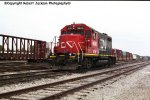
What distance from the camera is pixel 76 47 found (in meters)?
17.0

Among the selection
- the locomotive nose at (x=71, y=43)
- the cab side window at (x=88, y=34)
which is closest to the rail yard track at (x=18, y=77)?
the locomotive nose at (x=71, y=43)

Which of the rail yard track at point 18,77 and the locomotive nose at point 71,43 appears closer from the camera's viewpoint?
the rail yard track at point 18,77

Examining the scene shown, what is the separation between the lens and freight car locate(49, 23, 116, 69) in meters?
16.3

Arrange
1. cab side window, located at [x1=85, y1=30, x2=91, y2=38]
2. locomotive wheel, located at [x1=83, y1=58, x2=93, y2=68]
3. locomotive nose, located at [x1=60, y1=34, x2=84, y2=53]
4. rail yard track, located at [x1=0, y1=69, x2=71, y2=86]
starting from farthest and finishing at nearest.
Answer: cab side window, located at [x1=85, y1=30, x2=91, y2=38], locomotive wheel, located at [x1=83, y1=58, x2=93, y2=68], locomotive nose, located at [x1=60, y1=34, x2=84, y2=53], rail yard track, located at [x1=0, y1=69, x2=71, y2=86]

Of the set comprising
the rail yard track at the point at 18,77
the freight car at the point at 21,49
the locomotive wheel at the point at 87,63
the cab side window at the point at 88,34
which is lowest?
the rail yard track at the point at 18,77

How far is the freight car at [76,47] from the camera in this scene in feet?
53.5

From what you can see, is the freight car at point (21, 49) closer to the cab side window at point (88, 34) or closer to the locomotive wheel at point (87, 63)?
the locomotive wheel at point (87, 63)

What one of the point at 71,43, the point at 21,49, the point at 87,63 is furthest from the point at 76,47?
the point at 21,49

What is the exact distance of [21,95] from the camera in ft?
24.2

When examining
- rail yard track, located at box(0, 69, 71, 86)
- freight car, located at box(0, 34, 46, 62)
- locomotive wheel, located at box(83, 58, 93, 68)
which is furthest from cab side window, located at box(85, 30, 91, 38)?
rail yard track, located at box(0, 69, 71, 86)

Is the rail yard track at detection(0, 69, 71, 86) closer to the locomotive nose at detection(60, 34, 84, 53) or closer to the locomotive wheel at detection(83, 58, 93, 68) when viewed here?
the locomotive nose at detection(60, 34, 84, 53)

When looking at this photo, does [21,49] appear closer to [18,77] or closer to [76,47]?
[76,47]

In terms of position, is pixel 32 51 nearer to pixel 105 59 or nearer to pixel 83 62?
pixel 83 62

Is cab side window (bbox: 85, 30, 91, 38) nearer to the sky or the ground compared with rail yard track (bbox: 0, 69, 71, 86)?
A: nearer to the sky
